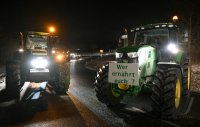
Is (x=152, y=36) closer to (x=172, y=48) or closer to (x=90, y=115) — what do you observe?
(x=172, y=48)

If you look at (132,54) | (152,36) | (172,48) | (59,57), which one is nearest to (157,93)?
(132,54)

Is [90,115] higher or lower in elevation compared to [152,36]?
lower

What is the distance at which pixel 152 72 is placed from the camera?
8.34 metres

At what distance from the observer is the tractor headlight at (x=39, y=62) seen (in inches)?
434

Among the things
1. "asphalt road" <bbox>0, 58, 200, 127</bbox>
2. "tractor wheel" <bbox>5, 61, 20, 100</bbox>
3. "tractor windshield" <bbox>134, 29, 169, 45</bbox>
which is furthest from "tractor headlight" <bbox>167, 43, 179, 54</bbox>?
"tractor wheel" <bbox>5, 61, 20, 100</bbox>

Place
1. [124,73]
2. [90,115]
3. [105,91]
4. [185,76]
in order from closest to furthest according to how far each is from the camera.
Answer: [90,115] < [124,73] < [105,91] < [185,76]

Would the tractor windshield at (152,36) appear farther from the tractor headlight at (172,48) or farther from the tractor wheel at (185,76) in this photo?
the tractor wheel at (185,76)

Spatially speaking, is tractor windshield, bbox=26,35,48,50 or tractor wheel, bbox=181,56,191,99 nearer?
tractor wheel, bbox=181,56,191,99

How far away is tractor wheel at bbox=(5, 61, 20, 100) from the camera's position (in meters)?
8.45

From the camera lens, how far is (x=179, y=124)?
676 centimetres

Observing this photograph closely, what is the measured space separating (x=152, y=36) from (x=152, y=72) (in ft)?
5.70

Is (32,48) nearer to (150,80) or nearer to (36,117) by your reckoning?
(36,117)

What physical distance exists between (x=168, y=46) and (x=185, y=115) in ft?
8.34

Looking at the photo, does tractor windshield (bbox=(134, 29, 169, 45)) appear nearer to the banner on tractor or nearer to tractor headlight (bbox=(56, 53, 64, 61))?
the banner on tractor
